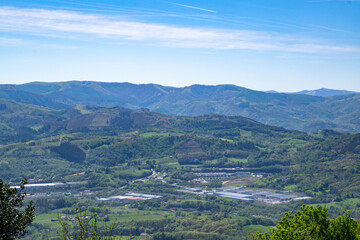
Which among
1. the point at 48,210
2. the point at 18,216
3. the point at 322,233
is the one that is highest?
the point at 18,216

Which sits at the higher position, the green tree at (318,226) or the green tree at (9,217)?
the green tree at (9,217)

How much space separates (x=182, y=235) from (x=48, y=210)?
57.7 meters

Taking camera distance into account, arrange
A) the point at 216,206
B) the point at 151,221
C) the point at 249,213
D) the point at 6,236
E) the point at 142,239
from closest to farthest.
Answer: the point at 6,236
the point at 142,239
the point at 151,221
the point at 249,213
the point at 216,206

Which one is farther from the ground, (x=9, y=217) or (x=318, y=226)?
(x=9, y=217)

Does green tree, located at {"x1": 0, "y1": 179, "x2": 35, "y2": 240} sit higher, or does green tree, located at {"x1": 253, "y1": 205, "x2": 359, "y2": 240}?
green tree, located at {"x1": 0, "y1": 179, "x2": 35, "y2": 240}

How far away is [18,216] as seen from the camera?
2772 cm

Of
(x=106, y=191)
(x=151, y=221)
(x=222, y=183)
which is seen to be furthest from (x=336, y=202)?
(x=106, y=191)

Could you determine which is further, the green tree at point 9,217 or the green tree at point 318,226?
the green tree at point 318,226

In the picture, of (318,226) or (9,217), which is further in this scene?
(318,226)

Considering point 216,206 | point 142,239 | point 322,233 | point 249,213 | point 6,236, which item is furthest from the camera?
point 216,206

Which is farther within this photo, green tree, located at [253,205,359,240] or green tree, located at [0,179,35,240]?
green tree, located at [253,205,359,240]

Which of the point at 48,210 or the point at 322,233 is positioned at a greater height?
the point at 322,233

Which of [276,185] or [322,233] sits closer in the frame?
[322,233]

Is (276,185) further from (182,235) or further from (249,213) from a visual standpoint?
(182,235)
